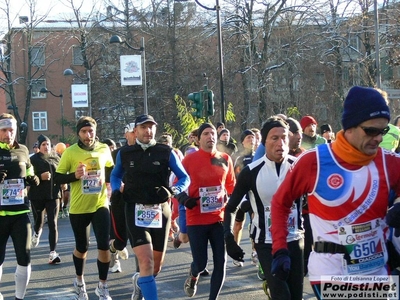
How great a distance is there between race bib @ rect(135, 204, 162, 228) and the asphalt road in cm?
152

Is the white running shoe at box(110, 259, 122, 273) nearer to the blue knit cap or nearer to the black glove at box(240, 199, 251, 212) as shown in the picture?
the black glove at box(240, 199, 251, 212)

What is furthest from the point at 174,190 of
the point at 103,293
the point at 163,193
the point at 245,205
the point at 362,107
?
the point at 362,107

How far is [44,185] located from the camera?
12.5 meters

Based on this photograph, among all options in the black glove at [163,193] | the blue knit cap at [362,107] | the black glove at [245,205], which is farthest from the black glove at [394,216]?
the black glove at [163,193]

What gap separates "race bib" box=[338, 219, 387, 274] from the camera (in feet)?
12.8

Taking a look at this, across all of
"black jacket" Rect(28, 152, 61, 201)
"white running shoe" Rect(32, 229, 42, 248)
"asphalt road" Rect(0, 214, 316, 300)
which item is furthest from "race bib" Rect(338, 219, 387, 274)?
"white running shoe" Rect(32, 229, 42, 248)

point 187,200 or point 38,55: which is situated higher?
point 38,55

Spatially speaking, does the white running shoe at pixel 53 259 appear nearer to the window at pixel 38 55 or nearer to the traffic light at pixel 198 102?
the traffic light at pixel 198 102

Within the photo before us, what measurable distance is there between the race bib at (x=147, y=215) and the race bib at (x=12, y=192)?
1417 mm

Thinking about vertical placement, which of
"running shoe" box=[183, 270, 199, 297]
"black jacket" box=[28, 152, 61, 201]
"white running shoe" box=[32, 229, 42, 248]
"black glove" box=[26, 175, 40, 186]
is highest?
"black glove" box=[26, 175, 40, 186]

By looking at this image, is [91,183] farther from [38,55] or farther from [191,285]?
[38,55]

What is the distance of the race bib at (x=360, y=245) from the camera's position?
3891 millimetres

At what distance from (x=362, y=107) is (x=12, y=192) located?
4.89 meters

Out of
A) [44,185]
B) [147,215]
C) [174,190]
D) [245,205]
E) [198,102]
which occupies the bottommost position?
[44,185]
